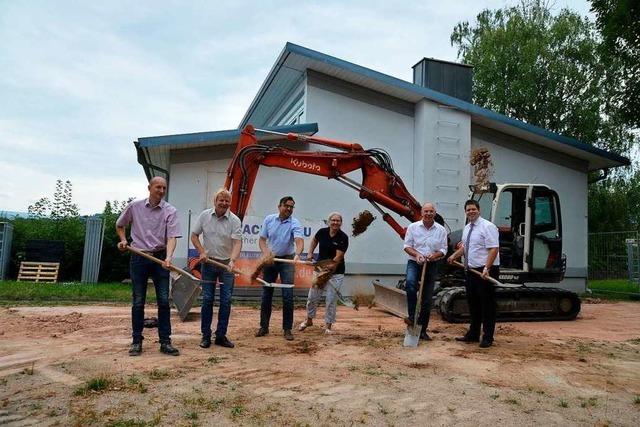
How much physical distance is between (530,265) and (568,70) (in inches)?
700

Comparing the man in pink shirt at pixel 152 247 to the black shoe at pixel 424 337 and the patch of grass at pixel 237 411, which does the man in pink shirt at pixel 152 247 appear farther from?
the black shoe at pixel 424 337

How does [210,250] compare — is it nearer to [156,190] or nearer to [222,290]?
[222,290]

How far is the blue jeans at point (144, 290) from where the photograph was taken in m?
5.90

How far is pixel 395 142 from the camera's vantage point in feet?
45.9

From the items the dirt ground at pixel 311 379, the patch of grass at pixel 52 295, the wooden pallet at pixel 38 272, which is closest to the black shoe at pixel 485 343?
the dirt ground at pixel 311 379

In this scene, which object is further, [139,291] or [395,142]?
[395,142]

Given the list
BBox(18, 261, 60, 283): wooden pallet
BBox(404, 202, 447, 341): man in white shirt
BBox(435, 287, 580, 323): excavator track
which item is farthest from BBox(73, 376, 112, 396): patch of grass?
BBox(18, 261, 60, 283): wooden pallet

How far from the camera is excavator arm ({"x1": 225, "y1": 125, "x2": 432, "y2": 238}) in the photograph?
9.44 m

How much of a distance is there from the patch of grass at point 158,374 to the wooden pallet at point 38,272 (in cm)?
1280

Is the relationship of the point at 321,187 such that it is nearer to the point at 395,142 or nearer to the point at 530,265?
the point at 395,142

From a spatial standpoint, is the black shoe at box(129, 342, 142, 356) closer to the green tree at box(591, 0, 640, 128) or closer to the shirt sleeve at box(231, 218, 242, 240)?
the shirt sleeve at box(231, 218, 242, 240)

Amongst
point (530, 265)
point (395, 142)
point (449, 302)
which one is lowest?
Result: point (449, 302)

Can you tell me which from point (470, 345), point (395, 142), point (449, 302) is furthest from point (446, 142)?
point (470, 345)

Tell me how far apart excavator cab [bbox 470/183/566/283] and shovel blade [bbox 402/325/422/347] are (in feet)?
12.8
